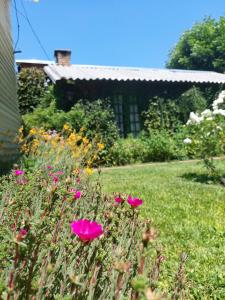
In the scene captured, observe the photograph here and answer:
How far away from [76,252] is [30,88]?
18.6 m

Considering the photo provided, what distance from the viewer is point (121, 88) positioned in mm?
19422

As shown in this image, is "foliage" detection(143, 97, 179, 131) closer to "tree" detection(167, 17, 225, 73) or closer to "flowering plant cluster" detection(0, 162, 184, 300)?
"flowering plant cluster" detection(0, 162, 184, 300)

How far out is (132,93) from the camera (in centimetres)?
1973

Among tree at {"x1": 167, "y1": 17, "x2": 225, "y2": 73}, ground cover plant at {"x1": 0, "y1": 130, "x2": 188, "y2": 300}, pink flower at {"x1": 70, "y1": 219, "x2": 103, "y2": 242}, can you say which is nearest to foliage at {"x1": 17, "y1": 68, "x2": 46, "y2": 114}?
ground cover plant at {"x1": 0, "y1": 130, "x2": 188, "y2": 300}

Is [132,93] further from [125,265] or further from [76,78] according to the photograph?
[125,265]

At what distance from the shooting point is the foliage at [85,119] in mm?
16469

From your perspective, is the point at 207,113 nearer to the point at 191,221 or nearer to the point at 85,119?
the point at 191,221

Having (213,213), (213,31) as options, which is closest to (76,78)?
(213,213)

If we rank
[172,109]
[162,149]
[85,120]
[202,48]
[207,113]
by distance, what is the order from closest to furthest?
[207,113]
[85,120]
[162,149]
[172,109]
[202,48]

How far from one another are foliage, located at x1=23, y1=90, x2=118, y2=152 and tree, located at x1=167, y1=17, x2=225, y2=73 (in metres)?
29.8

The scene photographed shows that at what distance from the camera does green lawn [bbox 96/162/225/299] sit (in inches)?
140

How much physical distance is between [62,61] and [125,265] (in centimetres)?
2165

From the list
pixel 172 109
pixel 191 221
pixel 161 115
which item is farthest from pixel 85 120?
pixel 191 221

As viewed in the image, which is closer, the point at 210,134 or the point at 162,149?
the point at 210,134
